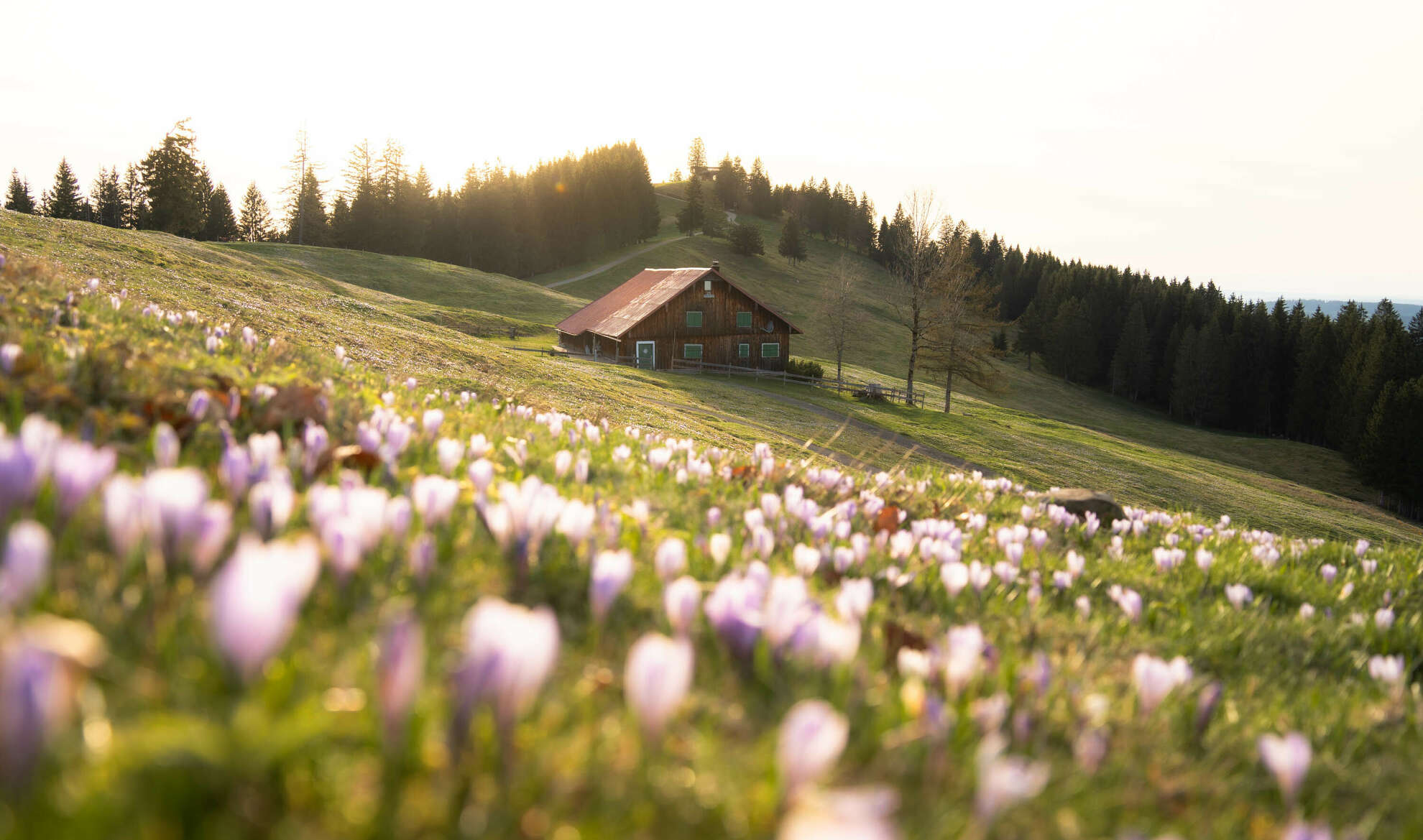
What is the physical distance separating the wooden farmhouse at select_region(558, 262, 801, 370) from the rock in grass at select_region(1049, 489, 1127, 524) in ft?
155

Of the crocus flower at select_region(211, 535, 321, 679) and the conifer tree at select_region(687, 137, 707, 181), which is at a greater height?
the conifer tree at select_region(687, 137, 707, 181)

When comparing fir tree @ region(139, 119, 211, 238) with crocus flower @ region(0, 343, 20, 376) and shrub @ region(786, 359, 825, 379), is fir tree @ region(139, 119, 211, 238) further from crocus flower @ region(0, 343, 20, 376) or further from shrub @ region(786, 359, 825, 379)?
crocus flower @ region(0, 343, 20, 376)

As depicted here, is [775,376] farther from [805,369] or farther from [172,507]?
[172,507]

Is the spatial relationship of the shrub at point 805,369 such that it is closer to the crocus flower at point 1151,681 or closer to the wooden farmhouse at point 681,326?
the wooden farmhouse at point 681,326

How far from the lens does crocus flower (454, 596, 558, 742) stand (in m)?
1.29

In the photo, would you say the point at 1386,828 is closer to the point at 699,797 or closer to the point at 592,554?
the point at 699,797

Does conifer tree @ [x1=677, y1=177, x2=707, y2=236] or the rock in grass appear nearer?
the rock in grass

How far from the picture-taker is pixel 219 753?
1.18 m

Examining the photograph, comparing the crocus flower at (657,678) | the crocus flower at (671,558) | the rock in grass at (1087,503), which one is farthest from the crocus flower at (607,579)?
the rock in grass at (1087,503)

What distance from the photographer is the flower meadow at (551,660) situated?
1.23 meters

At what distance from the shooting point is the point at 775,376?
58.8 m

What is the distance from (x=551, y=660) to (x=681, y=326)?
55771 millimetres

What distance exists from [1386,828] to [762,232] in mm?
145075

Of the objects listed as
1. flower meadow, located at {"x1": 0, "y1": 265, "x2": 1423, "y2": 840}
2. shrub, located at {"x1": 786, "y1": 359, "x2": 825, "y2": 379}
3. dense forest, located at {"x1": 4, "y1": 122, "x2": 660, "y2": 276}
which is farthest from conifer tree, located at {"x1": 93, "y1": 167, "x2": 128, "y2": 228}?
flower meadow, located at {"x1": 0, "y1": 265, "x2": 1423, "y2": 840}
